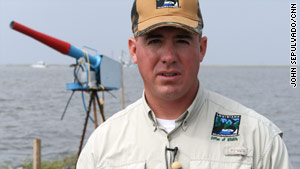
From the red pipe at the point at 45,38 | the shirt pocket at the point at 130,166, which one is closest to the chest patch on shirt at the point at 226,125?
the shirt pocket at the point at 130,166

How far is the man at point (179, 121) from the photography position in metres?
2.16

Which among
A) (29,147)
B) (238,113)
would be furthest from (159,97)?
(29,147)

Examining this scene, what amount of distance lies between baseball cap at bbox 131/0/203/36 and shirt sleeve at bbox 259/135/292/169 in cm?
70

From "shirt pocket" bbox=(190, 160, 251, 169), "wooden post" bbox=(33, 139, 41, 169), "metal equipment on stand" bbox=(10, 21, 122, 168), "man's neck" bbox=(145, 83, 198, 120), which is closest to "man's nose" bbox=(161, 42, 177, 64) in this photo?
"man's neck" bbox=(145, 83, 198, 120)

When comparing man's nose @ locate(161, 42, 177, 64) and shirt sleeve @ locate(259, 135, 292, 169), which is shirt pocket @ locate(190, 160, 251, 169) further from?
man's nose @ locate(161, 42, 177, 64)

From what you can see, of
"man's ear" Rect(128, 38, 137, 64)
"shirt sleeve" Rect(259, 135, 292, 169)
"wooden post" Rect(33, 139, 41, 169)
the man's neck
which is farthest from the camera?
"wooden post" Rect(33, 139, 41, 169)

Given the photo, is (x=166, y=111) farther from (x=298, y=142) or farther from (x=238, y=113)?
(x=298, y=142)

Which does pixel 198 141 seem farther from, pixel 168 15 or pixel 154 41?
pixel 168 15

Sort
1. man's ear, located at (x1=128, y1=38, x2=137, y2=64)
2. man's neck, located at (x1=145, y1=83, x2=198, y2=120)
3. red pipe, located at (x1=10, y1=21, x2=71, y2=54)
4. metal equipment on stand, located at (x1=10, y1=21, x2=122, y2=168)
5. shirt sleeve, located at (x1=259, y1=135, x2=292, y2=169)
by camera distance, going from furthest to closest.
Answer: metal equipment on stand, located at (x1=10, y1=21, x2=122, y2=168) < red pipe, located at (x1=10, y1=21, x2=71, y2=54) < man's ear, located at (x1=128, y1=38, x2=137, y2=64) < man's neck, located at (x1=145, y1=83, x2=198, y2=120) < shirt sleeve, located at (x1=259, y1=135, x2=292, y2=169)

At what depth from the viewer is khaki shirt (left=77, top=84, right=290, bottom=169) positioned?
7.07 feet

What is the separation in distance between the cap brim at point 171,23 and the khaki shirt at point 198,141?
39 cm

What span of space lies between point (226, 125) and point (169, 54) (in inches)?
19.7

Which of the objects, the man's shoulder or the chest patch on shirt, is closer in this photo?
the chest patch on shirt

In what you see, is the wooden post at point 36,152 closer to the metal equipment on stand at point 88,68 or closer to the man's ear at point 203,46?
the metal equipment on stand at point 88,68
